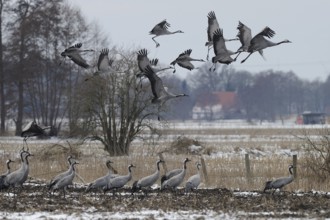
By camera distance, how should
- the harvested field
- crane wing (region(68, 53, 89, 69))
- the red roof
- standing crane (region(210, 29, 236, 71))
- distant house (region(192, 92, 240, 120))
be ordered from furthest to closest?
distant house (region(192, 92, 240, 120))
the red roof
crane wing (region(68, 53, 89, 69))
standing crane (region(210, 29, 236, 71))
the harvested field

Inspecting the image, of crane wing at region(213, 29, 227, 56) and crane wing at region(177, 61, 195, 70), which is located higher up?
crane wing at region(213, 29, 227, 56)

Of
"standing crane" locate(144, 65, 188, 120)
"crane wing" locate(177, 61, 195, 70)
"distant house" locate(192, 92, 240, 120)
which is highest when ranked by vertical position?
"distant house" locate(192, 92, 240, 120)

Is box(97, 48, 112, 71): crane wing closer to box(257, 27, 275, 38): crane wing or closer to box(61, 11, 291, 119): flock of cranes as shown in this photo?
box(61, 11, 291, 119): flock of cranes

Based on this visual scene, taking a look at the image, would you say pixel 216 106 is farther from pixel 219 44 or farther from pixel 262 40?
pixel 262 40

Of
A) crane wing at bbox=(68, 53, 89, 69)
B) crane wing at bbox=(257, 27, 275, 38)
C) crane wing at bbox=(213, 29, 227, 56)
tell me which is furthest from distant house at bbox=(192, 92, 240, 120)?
crane wing at bbox=(257, 27, 275, 38)

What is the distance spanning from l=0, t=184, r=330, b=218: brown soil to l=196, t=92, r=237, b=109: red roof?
434 ft

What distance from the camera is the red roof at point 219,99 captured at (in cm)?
15350

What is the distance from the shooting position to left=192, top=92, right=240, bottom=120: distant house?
154 metres

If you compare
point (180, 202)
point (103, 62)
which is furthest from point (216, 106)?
point (180, 202)

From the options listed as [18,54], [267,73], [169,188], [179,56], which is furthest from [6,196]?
[267,73]

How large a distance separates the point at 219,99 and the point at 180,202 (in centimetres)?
13584

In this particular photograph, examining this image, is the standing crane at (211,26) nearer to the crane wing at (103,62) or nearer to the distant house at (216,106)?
the crane wing at (103,62)

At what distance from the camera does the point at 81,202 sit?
18.2 metres

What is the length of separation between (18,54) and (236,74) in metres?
121
